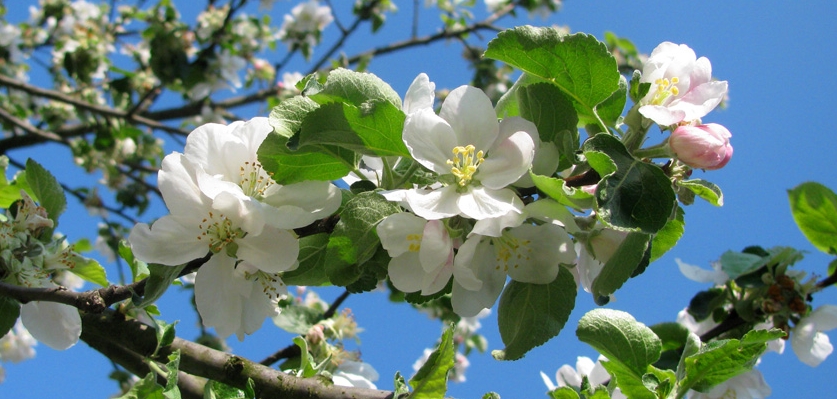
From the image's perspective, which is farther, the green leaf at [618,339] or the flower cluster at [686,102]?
the green leaf at [618,339]

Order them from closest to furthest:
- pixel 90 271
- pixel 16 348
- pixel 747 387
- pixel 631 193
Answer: pixel 631 193 → pixel 90 271 → pixel 747 387 → pixel 16 348

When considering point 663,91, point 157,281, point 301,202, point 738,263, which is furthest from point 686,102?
point 738,263

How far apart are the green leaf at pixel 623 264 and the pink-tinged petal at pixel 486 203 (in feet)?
0.56

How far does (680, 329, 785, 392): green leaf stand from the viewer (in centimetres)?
110

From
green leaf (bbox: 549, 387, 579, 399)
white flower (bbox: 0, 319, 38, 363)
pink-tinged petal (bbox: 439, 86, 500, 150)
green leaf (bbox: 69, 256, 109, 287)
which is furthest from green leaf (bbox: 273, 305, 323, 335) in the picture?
white flower (bbox: 0, 319, 38, 363)

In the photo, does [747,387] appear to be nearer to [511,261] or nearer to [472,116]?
[511,261]

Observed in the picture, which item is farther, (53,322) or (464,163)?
(53,322)

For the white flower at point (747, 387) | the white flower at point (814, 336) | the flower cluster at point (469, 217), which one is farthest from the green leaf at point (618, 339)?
the white flower at point (814, 336)

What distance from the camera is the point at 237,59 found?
493 cm

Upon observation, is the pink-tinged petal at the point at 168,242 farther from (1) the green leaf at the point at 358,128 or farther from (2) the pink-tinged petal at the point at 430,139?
(2) the pink-tinged petal at the point at 430,139

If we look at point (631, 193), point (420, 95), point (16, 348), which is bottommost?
point (631, 193)

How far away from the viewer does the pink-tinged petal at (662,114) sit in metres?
0.99

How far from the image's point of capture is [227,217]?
102cm

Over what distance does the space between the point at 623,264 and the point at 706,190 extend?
17cm
